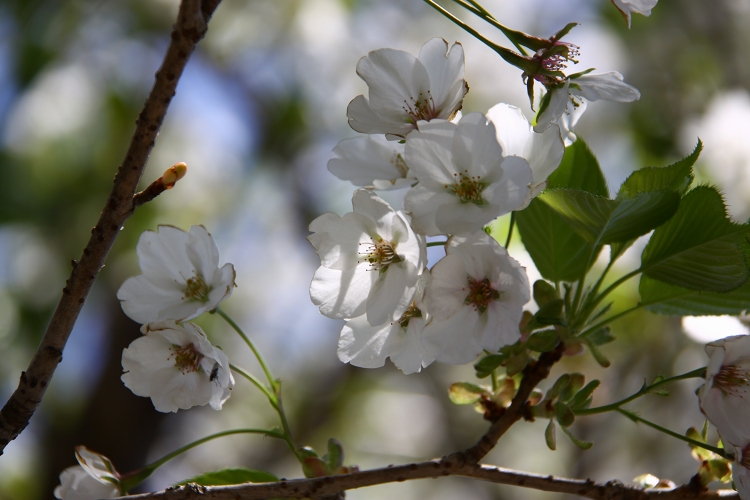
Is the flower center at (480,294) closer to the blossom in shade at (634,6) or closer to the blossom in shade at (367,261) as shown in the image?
the blossom in shade at (367,261)

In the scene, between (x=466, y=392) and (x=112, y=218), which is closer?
(x=112, y=218)

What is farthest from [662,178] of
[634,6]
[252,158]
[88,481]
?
[252,158]

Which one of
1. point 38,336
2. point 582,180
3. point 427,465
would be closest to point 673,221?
point 582,180

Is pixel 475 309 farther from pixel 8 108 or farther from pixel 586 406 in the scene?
pixel 8 108

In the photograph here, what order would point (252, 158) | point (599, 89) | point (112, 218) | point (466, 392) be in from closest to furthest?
point (112, 218) < point (599, 89) < point (466, 392) < point (252, 158)

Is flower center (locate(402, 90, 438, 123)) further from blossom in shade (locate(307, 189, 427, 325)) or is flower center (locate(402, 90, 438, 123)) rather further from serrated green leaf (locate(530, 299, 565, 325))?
serrated green leaf (locate(530, 299, 565, 325))

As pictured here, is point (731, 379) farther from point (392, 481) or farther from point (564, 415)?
point (392, 481)

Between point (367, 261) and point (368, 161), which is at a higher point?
point (368, 161)
